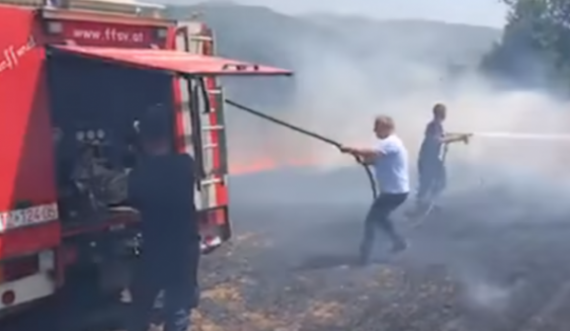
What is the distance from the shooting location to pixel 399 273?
9453mm

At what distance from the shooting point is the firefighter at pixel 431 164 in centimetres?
1329

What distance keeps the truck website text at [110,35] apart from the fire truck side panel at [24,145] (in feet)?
1.56

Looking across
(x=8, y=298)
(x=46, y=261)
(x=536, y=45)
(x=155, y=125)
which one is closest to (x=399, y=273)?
(x=155, y=125)

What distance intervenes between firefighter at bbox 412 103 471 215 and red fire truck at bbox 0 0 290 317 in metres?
5.72

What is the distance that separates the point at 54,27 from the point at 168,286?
6.43ft

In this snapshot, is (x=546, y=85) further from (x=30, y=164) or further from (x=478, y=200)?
(x=30, y=164)

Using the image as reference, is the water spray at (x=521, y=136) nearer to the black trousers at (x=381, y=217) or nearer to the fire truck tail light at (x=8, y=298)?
the black trousers at (x=381, y=217)

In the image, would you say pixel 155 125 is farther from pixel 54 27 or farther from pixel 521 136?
pixel 521 136

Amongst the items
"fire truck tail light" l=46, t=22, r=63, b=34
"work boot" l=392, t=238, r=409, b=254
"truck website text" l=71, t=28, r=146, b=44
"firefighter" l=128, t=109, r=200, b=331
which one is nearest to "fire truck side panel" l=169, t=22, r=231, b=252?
"truck website text" l=71, t=28, r=146, b=44

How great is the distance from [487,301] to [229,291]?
2.33m

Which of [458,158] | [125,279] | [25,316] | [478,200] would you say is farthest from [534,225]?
[458,158]

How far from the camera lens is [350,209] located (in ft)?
47.3

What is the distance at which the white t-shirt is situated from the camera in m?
9.96

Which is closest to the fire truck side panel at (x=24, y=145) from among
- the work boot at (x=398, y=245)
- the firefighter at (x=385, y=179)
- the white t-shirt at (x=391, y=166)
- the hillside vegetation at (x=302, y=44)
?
the firefighter at (x=385, y=179)
